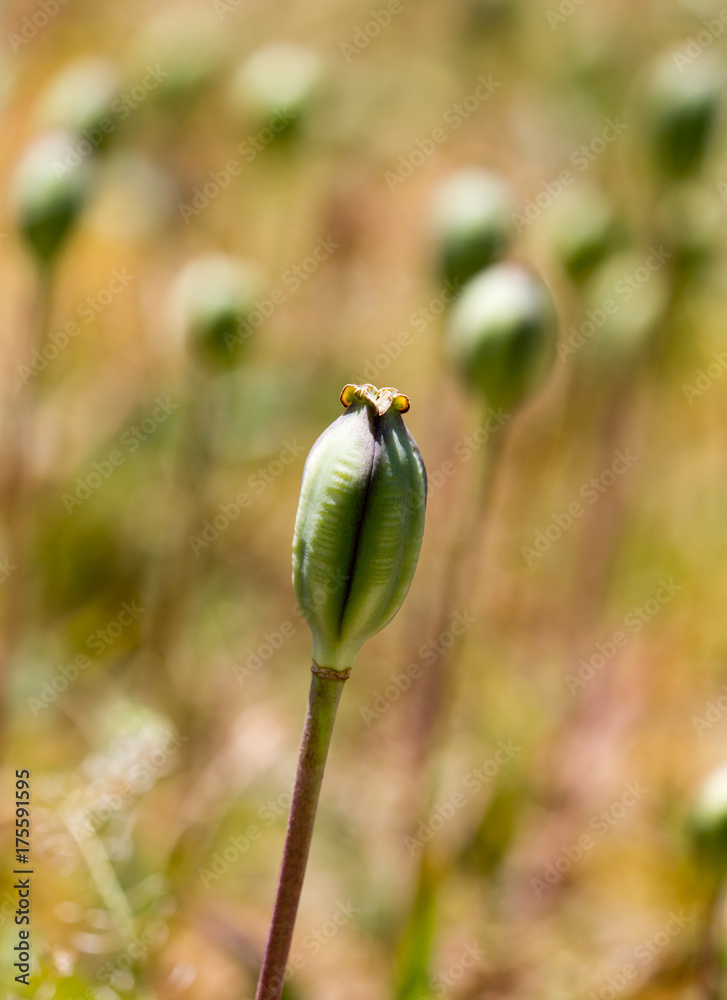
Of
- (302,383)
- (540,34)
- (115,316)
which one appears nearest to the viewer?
(302,383)

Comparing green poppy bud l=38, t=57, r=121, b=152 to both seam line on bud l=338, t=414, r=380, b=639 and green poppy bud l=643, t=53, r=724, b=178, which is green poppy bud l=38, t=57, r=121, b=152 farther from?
seam line on bud l=338, t=414, r=380, b=639

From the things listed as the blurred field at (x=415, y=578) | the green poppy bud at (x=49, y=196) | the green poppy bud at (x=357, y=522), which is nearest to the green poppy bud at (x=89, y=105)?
the blurred field at (x=415, y=578)

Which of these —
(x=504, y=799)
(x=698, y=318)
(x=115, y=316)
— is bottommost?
(x=504, y=799)

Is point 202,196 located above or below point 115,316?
above

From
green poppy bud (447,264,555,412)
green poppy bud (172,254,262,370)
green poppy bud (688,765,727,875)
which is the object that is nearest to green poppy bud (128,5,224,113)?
green poppy bud (172,254,262,370)

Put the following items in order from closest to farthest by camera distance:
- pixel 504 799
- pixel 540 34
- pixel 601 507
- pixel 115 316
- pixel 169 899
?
pixel 169 899 < pixel 504 799 < pixel 601 507 < pixel 115 316 < pixel 540 34

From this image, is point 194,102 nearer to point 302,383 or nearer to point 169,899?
point 302,383

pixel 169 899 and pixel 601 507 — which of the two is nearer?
pixel 169 899

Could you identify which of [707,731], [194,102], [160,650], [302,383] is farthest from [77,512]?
[707,731]
